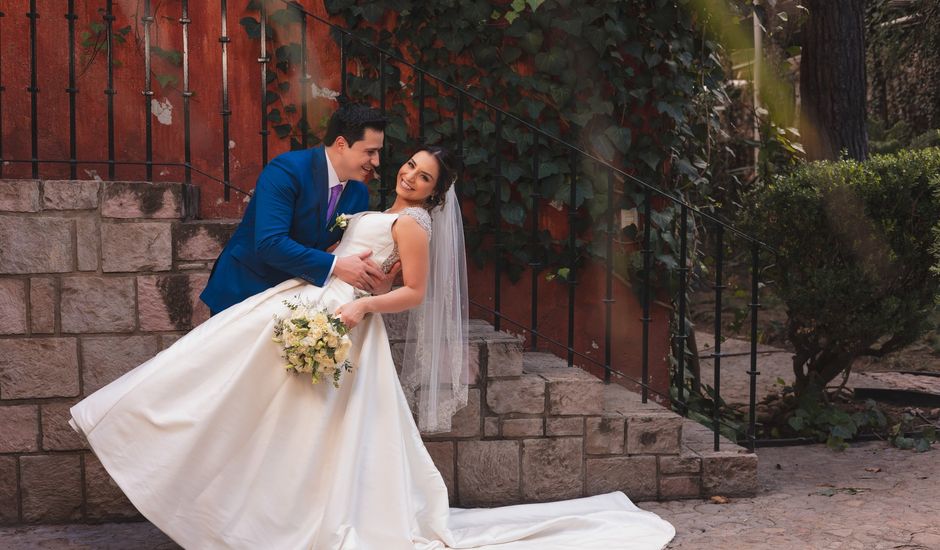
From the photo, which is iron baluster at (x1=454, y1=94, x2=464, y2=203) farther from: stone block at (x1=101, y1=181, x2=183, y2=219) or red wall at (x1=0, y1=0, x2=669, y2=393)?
stone block at (x1=101, y1=181, x2=183, y2=219)

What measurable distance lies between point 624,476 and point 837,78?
397cm

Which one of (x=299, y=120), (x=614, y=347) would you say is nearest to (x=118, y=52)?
(x=299, y=120)

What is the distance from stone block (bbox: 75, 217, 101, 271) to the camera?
402 cm

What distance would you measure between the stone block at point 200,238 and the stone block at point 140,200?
0.09m

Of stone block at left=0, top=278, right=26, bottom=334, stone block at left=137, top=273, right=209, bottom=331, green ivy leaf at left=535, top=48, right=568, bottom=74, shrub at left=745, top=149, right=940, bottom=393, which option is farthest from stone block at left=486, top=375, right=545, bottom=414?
shrub at left=745, top=149, right=940, bottom=393

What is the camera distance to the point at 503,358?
425 centimetres

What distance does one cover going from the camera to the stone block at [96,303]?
405 cm

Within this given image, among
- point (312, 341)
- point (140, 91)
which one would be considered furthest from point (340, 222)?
point (140, 91)

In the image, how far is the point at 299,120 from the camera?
202 inches

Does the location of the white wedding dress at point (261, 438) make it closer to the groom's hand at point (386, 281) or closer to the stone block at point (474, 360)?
the groom's hand at point (386, 281)

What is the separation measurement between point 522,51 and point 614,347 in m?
1.68

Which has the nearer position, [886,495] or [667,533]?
[667,533]

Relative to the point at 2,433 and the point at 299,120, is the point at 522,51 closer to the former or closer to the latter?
the point at 299,120

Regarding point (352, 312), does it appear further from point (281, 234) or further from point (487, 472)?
point (487, 472)
